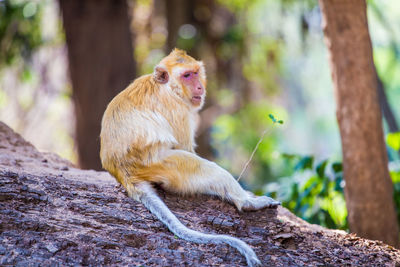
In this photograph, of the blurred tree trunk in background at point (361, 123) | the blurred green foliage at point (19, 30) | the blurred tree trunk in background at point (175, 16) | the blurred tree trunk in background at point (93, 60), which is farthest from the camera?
the blurred tree trunk in background at point (175, 16)

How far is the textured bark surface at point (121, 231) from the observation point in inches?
133

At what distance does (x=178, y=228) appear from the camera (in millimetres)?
3693

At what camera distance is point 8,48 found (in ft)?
36.8

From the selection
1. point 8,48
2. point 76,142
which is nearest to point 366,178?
point 76,142

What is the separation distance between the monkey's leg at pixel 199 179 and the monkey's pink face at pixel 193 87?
2.26 ft

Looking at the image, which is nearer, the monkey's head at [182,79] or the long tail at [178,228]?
the long tail at [178,228]

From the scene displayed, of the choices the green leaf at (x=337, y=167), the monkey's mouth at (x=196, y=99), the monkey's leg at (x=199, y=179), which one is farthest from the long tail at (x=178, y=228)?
the green leaf at (x=337, y=167)

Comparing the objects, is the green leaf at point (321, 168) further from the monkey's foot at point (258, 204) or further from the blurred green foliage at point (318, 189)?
the monkey's foot at point (258, 204)

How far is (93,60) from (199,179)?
546 centimetres

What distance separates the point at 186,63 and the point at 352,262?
2538mm

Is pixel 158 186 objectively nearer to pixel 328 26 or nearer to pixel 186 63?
pixel 186 63

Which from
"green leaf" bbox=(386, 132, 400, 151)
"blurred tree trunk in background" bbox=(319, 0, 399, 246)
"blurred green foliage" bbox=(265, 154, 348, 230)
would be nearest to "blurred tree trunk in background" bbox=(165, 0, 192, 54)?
"blurred green foliage" bbox=(265, 154, 348, 230)

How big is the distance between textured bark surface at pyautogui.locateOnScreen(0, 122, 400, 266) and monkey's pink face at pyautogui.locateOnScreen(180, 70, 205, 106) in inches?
40.4

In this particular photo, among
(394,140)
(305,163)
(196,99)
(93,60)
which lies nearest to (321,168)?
(305,163)
